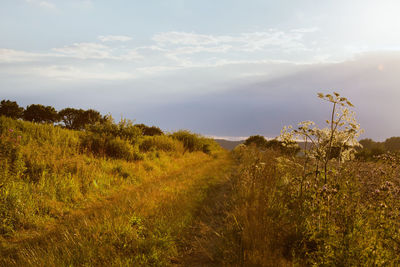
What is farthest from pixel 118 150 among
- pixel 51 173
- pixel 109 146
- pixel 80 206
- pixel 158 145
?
pixel 80 206

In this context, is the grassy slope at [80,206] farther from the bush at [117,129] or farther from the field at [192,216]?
the bush at [117,129]

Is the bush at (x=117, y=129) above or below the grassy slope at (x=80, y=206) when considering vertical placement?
above

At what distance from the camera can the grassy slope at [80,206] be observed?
13.2 feet

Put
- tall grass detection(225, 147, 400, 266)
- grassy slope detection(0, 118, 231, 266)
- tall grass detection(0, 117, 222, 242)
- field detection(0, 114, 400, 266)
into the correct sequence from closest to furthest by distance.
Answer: tall grass detection(225, 147, 400, 266) < field detection(0, 114, 400, 266) < grassy slope detection(0, 118, 231, 266) < tall grass detection(0, 117, 222, 242)

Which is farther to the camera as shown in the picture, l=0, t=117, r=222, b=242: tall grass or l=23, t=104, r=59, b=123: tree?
l=23, t=104, r=59, b=123: tree

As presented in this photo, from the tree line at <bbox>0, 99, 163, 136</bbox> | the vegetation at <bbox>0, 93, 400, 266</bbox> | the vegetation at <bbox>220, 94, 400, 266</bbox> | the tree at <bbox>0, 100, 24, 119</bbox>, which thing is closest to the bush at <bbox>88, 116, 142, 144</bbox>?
the vegetation at <bbox>0, 93, 400, 266</bbox>

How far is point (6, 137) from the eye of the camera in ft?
25.7

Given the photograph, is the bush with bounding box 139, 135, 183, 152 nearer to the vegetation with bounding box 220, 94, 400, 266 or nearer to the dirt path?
the dirt path

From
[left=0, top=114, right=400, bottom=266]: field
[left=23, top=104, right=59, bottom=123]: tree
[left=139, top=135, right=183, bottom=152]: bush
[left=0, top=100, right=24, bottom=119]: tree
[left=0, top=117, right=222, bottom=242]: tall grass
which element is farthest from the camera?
[left=23, top=104, right=59, bottom=123]: tree

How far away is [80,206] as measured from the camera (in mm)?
6793

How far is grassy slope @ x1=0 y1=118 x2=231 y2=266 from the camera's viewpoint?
4035 mm

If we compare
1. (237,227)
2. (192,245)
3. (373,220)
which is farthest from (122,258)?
(373,220)

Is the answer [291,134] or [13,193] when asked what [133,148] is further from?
[291,134]

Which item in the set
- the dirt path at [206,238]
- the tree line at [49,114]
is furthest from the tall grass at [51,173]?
the tree line at [49,114]
